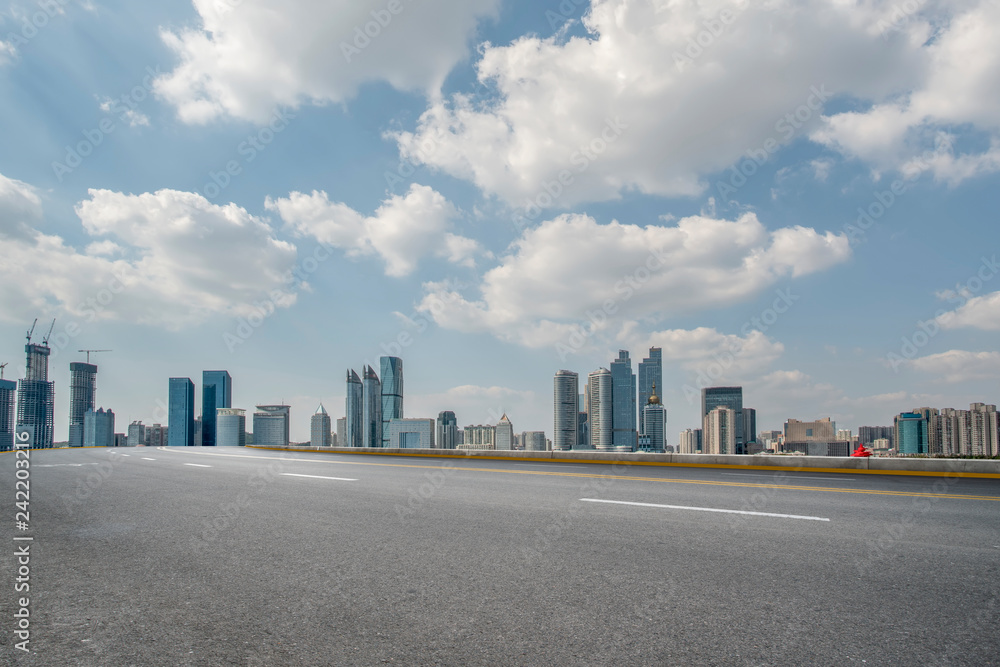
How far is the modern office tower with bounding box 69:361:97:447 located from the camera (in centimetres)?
12850

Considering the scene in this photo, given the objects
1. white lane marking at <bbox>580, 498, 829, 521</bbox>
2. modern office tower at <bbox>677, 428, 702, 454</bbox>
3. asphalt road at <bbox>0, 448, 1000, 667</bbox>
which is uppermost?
asphalt road at <bbox>0, 448, 1000, 667</bbox>

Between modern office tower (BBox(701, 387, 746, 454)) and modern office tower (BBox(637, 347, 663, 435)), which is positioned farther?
modern office tower (BBox(637, 347, 663, 435))

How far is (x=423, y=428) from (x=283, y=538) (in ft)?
270

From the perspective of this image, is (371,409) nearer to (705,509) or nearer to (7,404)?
(7,404)

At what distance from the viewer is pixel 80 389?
13400 centimetres

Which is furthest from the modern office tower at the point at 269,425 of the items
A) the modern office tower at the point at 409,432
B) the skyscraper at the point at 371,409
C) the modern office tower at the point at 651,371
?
the modern office tower at the point at 651,371

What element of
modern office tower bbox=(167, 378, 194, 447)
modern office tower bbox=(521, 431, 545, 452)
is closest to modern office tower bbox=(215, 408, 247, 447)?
modern office tower bbox=(167, 378, 194, 447)

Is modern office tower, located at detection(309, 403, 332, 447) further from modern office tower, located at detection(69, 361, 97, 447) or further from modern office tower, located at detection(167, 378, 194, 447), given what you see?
modern office tower, located at detection(69, 361, 97, 447)

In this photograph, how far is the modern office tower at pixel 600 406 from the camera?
123 m

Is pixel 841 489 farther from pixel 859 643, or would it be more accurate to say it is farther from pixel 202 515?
pixel 202 515

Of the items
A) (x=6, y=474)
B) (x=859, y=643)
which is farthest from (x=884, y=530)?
(x=6, y=474)

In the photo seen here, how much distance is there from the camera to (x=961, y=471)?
14883mm

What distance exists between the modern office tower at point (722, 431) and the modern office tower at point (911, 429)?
19343 millimetres

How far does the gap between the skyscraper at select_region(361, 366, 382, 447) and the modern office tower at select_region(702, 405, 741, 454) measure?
43.0m
